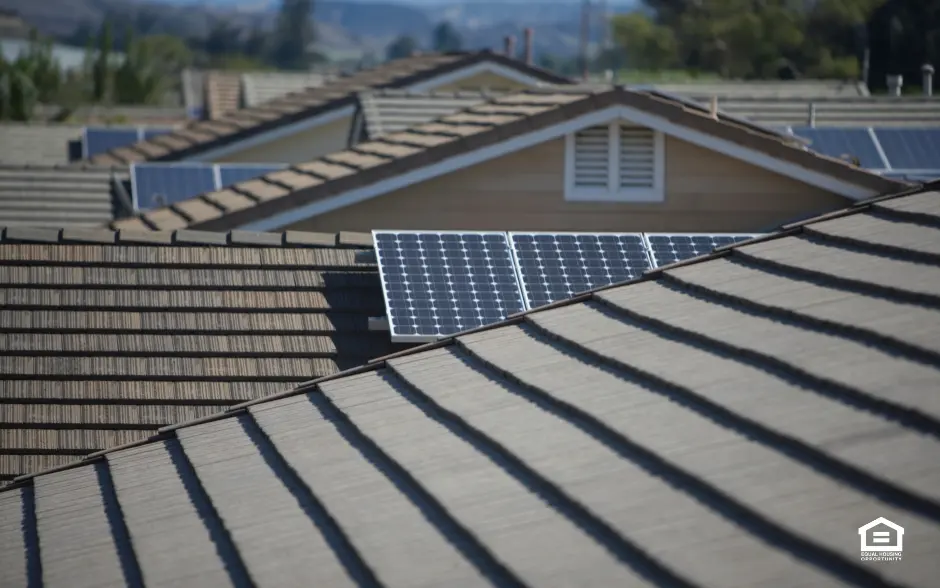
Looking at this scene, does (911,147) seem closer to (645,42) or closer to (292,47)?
(645,42)

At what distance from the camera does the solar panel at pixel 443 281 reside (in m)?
9.77

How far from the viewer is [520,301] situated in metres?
9.95

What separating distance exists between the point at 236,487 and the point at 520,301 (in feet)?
13.6

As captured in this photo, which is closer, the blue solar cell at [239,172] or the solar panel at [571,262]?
the solar panel at [571,262]

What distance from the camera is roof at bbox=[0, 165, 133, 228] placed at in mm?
20516

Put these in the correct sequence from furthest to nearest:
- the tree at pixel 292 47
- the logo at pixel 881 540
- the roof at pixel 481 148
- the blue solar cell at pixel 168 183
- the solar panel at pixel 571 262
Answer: the tree at pixel 292 47 < the blue solar cell at pixel 168 183 < the roof at pixel 481 148 < the solar panel at pixel 571 262 < the logo at pixel 881 540

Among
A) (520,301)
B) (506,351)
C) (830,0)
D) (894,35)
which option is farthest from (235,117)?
(830,0)

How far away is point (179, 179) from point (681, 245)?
10830mm

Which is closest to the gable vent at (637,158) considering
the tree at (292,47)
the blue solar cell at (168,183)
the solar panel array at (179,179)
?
the solar panel array at (179,179)

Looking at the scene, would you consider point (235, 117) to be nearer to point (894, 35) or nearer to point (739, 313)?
point (739, 313)

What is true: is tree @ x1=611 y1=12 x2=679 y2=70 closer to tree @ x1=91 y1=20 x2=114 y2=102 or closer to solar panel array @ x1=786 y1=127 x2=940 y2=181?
tree @ x1=91 y1=20 x2=114 y2=102

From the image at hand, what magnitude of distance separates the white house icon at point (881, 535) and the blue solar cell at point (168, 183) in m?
15.7

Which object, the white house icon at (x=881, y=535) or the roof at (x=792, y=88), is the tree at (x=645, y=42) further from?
the white house icon at (x=881, y=535)

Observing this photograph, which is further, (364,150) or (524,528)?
(364,150)
